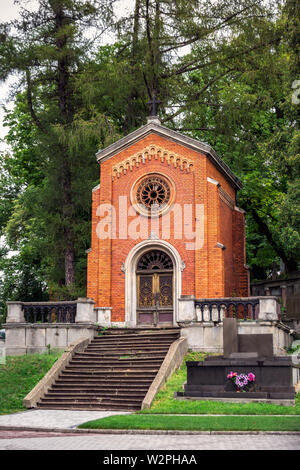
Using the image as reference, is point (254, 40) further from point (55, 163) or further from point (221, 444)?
point (221, 444)

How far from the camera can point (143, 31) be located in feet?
102

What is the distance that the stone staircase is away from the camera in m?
17.7

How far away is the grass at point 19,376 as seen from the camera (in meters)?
17.8

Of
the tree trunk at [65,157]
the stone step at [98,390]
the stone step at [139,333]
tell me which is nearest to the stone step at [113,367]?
the stone step at [98,390]

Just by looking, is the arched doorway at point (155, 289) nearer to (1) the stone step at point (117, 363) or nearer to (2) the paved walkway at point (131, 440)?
(1) the stone step at point (117, 363)

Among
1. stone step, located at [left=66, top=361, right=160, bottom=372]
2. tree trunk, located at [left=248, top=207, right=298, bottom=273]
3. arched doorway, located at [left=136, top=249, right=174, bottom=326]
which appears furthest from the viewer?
tree trunk, located at [left=248, top=207, right=298, bottom=273]

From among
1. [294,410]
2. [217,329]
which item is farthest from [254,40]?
[294,410]

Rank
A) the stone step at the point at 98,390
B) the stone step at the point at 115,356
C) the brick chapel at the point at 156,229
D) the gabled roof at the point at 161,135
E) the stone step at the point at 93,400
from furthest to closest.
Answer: the gabled roof at the point at 161,135
the brick chapel at the point at 156,229
the stone step at the point at 115,356
the stone step at the point at 98,390
the stone step at the point at 93,400

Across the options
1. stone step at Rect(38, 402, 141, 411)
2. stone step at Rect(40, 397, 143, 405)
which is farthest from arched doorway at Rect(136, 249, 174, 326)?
stone step at Rect(38, 402, 141, 411)

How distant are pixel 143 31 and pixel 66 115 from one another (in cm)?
570

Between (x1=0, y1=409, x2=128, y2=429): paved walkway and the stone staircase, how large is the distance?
851 millimetres

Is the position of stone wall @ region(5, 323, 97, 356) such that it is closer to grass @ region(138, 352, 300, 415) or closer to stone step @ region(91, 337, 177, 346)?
stone step @ region(91, 337, 177, 346)

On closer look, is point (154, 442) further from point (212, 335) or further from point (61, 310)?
point (61, 310)

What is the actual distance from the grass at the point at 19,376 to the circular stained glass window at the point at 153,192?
7163mm
